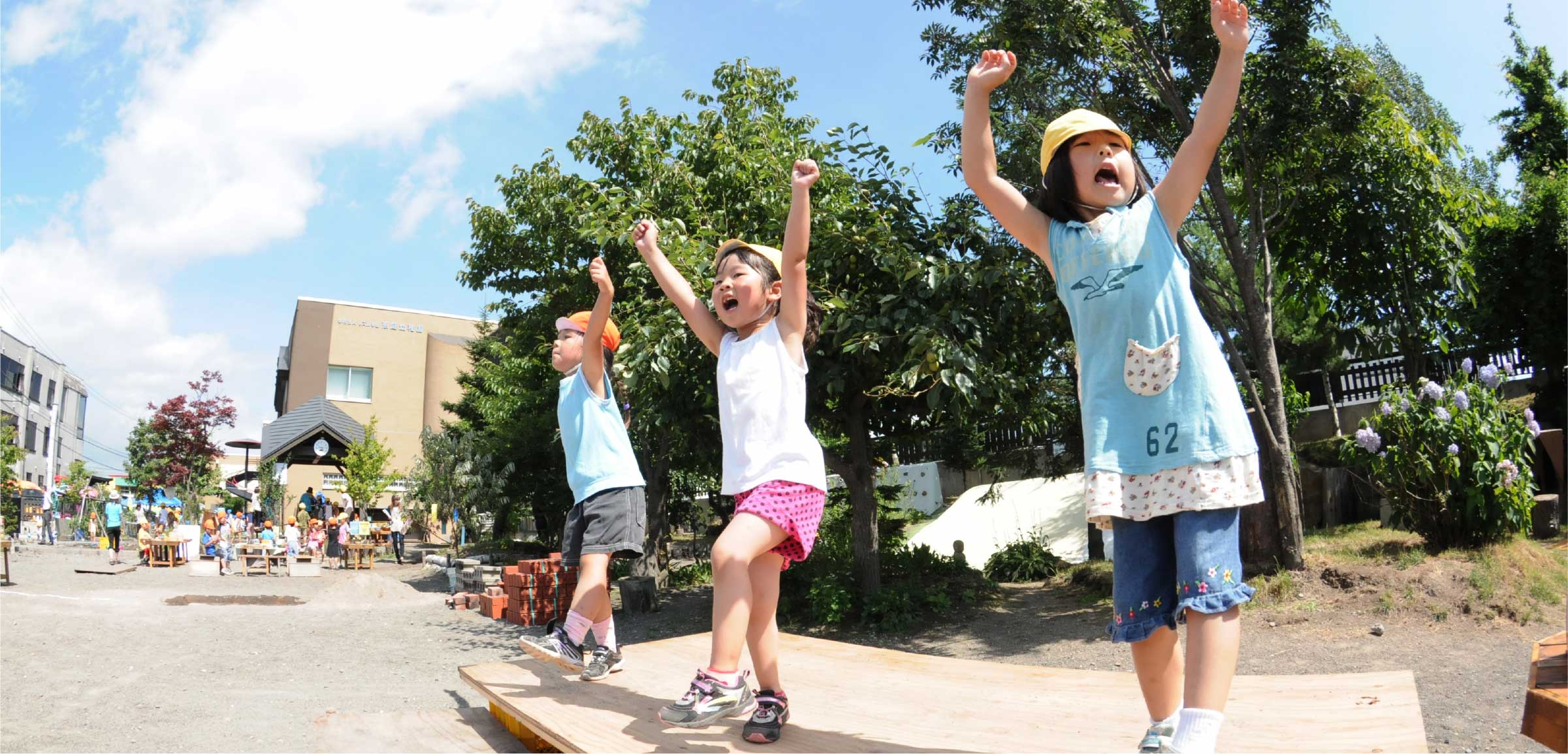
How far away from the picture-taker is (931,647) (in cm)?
741

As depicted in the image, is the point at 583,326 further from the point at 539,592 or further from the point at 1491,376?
the point at 1491,376

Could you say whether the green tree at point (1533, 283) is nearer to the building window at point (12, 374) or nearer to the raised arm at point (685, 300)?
the raised arm at point (685, 300)

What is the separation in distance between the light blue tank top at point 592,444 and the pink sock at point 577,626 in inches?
19.5

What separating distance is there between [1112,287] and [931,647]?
5.69 metres

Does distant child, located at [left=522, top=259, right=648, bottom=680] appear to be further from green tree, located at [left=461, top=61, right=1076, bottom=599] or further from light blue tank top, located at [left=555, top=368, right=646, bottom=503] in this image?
green tree, located at [left=461, top=61, right=1076, bottom=599]

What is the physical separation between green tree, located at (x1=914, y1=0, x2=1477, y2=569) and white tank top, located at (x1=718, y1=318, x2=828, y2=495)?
19.5ft

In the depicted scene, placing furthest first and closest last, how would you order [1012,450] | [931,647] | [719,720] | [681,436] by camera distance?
[1012,450], [681,436], [931,647], [719,720]

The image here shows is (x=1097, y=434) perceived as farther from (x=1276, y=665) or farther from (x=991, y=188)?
(x=1276, y=665)

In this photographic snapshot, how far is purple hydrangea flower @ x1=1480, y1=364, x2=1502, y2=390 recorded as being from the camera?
746 cm

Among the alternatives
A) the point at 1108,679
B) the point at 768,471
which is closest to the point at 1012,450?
the point at 1108,679

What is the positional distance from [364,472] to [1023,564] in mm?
18516

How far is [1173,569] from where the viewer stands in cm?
222

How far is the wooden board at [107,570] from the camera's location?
15609mm

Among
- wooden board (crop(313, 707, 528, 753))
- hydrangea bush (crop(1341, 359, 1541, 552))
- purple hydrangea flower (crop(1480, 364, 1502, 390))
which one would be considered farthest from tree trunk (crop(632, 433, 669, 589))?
purple hydrangea flower (crop(1480, 364, 1502, 390))
